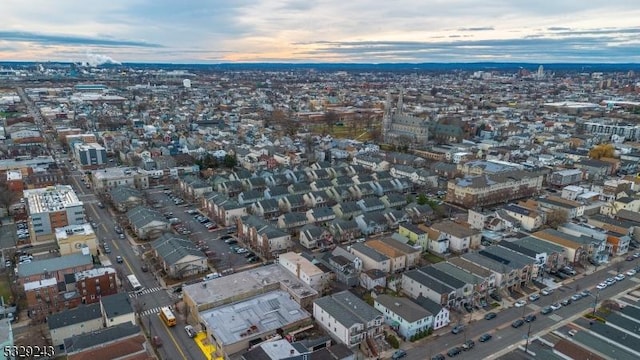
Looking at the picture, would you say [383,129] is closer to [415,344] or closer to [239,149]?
[239,149]

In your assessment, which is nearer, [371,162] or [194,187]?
[194,187]

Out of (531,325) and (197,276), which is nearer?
(531,325)

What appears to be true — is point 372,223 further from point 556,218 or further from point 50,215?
point 50,215

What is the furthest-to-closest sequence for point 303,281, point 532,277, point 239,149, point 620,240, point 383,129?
point 383,129 < point 239,149 < point 620,240 < point 532,277 < point 303,281

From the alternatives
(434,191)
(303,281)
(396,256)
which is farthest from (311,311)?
(434,191)

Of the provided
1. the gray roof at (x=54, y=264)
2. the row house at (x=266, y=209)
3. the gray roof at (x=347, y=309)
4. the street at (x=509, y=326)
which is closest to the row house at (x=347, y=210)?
the row house at (x=266, y=209)

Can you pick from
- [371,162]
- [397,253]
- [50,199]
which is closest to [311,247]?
[397,253]

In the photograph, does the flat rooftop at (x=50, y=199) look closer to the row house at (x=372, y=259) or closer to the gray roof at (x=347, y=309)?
the row house at (x=372, y=259)
